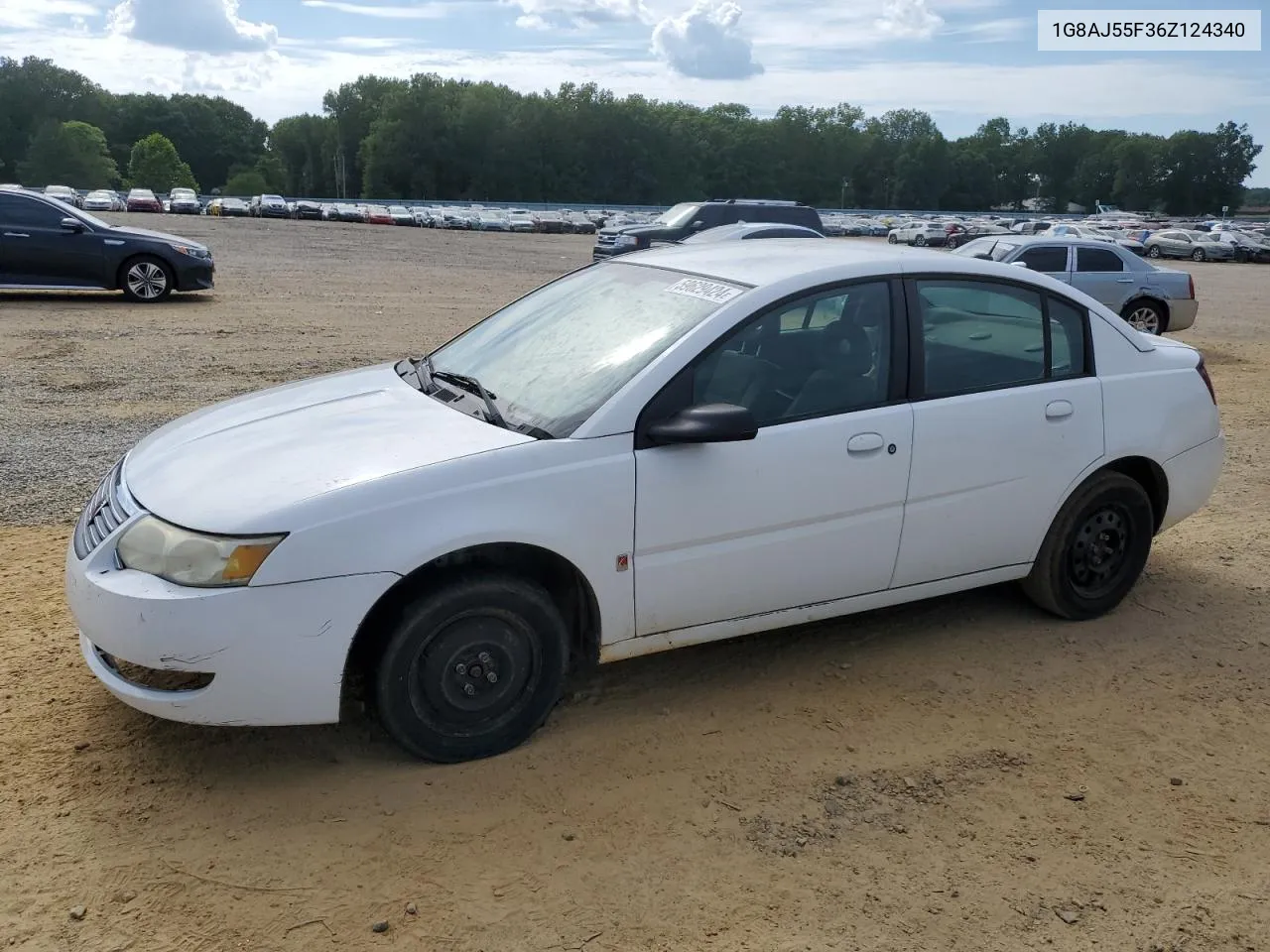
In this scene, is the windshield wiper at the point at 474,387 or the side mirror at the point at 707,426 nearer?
the side mirror at the point at 707,426

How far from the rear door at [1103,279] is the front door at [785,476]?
11811mm

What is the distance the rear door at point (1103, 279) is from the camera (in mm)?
14906

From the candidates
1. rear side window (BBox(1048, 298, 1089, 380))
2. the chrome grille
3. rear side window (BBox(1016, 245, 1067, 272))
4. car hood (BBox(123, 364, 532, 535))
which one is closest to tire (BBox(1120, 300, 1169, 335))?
rear side window (BBox(1016, 245, 1067, 272))

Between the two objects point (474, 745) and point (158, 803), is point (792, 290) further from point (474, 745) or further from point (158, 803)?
point (158, 803)

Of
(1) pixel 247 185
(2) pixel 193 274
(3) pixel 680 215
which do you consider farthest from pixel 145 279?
(1) pixel 247 185

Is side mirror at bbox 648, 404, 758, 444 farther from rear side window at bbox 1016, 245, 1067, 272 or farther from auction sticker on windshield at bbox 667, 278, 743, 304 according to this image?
rear side window at bbox 1016, 245, 1067, 272

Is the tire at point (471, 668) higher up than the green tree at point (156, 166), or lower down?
lower down

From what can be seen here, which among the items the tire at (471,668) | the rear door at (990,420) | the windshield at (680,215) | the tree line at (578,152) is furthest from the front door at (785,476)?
the tree line at (578,152)

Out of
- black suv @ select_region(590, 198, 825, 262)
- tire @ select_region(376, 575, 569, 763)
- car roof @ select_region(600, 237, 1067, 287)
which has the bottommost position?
tire @ select_region(376, 575, 569, 763)

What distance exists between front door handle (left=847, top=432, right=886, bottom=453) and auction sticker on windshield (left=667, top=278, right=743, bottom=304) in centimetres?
68

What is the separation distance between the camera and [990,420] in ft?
14.5

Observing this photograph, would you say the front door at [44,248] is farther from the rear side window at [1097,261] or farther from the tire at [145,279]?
the rear side window at [1097,261]

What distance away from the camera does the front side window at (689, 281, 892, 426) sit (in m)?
3.95

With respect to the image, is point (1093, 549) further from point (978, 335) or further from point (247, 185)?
point (247, 185)
